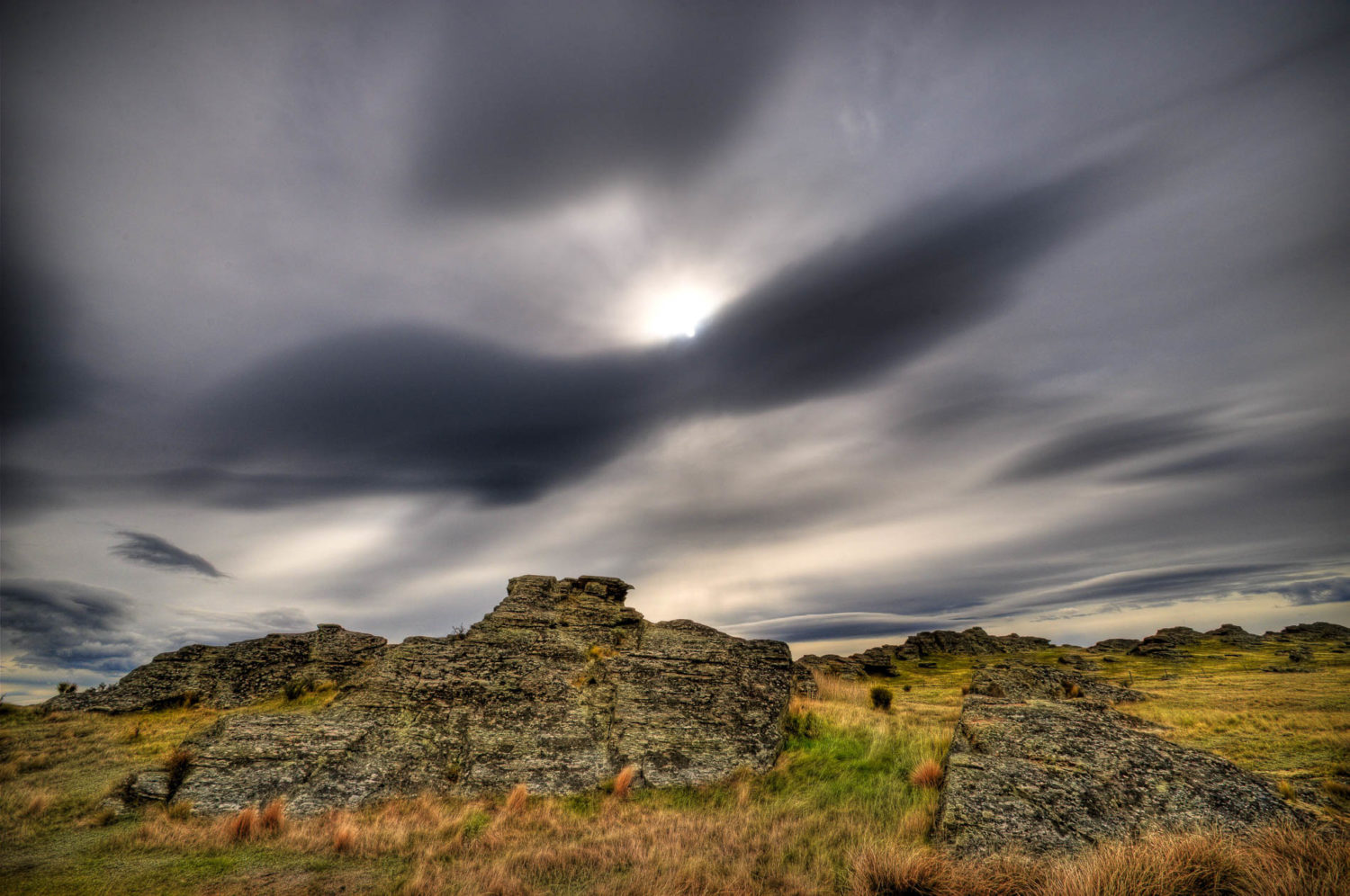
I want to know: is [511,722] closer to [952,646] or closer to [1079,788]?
[1079,788]

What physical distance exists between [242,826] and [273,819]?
24.1 inches

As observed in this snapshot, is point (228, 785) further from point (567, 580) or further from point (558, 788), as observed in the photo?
point (567, 580)

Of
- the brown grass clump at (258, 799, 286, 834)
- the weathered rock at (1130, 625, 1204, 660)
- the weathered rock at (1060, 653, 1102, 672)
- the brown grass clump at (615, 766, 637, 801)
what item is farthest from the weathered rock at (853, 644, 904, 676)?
the brown grass clump at (258, 799, 286, 834)

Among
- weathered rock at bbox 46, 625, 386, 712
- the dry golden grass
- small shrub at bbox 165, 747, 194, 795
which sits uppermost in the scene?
weathered rock at bbox 46, 625, 386, 712

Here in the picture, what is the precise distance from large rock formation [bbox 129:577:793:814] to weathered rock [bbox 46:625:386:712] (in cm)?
1083

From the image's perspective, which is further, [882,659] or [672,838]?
[882,659]

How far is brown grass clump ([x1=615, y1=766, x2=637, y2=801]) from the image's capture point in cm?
1529

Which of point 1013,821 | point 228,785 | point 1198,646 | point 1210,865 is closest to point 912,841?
point 1013,821

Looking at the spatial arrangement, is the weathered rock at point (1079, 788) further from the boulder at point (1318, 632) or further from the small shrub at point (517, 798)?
the boulder at point (1318, 632)

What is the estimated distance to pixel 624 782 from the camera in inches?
612

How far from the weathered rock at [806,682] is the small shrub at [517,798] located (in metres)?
14.7

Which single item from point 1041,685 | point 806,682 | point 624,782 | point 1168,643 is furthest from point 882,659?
point 624,782

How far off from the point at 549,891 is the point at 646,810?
238 inches

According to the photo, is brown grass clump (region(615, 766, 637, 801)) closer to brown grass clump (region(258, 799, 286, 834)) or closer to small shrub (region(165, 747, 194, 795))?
brown grass clump (region(258, 799, 286, 834))
